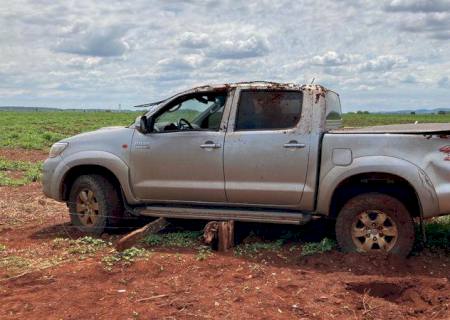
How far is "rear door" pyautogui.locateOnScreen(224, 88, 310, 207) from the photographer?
623cm

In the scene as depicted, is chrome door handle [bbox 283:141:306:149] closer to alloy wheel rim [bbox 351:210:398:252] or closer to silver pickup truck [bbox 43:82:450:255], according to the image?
silver pickup truck [bbox 43:82:450:255]

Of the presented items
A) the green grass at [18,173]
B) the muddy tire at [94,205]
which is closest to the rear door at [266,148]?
the muddy tire at [94,205]

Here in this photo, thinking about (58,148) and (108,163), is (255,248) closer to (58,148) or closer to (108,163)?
(108,163)

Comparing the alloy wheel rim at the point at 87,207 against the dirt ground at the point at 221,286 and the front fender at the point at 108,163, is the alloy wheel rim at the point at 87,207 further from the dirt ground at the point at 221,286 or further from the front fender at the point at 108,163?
the dirt ground at the point at 221,286

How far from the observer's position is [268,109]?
21.4 ft

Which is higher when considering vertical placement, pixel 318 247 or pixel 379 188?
pixel 379 188

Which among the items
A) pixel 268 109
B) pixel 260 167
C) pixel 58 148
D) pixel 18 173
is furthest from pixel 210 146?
pixel 18 173

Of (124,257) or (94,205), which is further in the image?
(94,205)

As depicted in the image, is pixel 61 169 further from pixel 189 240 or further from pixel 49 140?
pixel 49 140

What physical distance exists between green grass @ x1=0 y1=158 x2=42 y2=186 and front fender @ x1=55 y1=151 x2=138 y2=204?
5.14m

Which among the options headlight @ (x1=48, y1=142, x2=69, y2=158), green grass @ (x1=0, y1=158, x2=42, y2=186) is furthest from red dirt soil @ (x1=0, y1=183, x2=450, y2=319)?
green grass @ (x1=0, y1=158, x2=42, y2=186)

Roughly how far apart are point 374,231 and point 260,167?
1372mm

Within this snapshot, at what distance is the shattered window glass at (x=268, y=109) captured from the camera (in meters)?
6.39

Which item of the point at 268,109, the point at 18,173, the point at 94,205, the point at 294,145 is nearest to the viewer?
the point at 294,145
